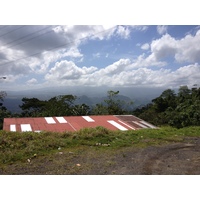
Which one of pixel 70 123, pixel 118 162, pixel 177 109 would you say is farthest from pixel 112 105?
pixel 118 162

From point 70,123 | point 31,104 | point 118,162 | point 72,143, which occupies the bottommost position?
point 118,162

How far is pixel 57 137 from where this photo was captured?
19.5 feet

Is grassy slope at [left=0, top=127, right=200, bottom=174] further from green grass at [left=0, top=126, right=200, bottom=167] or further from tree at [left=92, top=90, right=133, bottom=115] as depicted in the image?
tree at [left=92, top=90, right=133, bottom=115]

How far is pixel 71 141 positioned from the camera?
5.59m

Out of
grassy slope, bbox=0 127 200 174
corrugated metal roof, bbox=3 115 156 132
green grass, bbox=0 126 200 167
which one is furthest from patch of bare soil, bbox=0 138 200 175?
corrugated metal roof, bbox=3 115 156 132

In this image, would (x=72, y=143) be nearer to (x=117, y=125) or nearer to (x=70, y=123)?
(x=70, y=123)

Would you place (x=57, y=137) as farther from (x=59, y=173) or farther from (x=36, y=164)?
(x=59, y=173)

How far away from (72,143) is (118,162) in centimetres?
159

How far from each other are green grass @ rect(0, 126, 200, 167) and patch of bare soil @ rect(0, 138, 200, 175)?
0.25 m

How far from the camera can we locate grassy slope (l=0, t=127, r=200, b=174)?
14.7 ft

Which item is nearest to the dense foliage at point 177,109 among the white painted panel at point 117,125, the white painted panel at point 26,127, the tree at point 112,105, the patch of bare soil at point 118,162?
the tree at point 112,105
